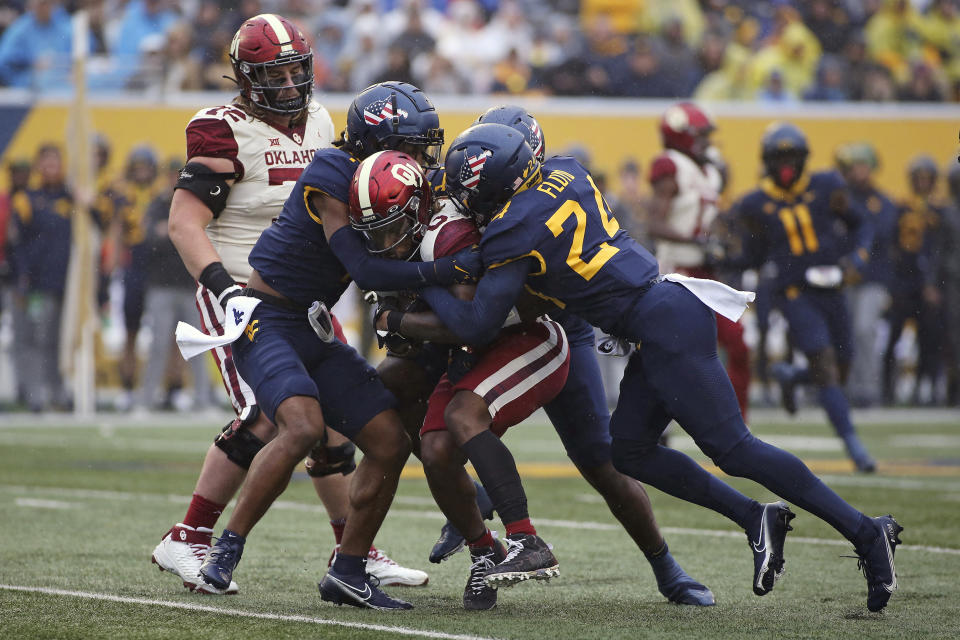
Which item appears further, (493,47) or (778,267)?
(493,47)

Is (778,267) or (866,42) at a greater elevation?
(866,42)

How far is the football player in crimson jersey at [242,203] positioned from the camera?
5078 millimetres

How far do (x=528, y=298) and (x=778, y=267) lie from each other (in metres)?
5.06

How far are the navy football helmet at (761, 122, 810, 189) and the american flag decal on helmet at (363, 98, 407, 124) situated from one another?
16.9ft

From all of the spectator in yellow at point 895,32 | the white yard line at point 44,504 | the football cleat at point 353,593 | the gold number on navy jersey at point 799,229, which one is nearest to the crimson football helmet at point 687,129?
the gold number on navy jersey at point 799,229

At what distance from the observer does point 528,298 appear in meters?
4.71

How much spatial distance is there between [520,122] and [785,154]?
501cm

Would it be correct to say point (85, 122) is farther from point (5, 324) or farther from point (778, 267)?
point (778, 267)

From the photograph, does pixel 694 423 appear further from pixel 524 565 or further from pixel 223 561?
pixel 223 561

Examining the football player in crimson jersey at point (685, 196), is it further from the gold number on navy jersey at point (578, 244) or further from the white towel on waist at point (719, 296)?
the gold number on navy jersey at point (578, 244)

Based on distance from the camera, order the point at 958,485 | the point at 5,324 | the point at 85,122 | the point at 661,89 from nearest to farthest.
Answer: the point at 958,485, the point at 85,122, the point at 5,324, the point at 661,89

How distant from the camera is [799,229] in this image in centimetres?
938

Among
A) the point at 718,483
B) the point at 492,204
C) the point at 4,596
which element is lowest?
the point at 4,596

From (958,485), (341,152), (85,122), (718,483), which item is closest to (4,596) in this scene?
(341,152)
